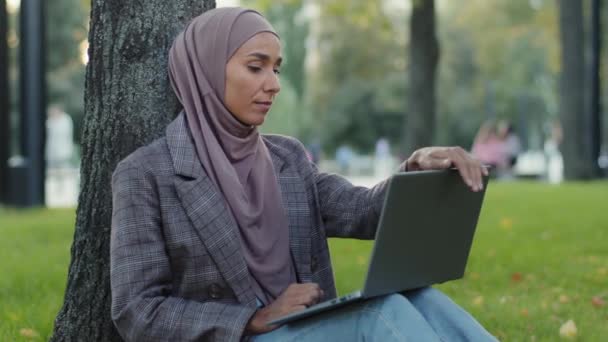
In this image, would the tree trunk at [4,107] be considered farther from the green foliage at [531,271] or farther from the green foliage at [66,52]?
the green foliage at [66,52]

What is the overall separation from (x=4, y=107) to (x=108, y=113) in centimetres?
1054

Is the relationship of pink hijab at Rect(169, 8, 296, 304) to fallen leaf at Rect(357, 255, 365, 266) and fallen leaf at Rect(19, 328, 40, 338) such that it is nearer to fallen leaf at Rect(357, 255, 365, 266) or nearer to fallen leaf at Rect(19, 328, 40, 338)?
fallen leaf at Rect(19, 328, 40, 338)

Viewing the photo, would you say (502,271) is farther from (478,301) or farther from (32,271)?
(32,271)

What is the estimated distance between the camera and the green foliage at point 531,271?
4.82 metres

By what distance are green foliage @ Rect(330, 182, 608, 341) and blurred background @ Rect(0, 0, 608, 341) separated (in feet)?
0.05

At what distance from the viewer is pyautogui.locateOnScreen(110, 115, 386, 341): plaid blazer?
2.80m

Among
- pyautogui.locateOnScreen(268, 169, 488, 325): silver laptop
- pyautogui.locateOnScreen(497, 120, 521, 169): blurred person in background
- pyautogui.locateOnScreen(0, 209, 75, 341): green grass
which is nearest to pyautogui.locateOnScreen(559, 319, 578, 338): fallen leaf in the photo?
pyautogui.locateOnScreen(268, 169, 488, 325): silver laptop

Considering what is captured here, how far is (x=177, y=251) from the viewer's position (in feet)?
9.62

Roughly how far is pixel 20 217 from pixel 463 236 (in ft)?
27.5

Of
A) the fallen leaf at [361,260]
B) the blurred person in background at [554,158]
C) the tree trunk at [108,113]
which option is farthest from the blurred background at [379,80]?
the tree trunk at [108,113]

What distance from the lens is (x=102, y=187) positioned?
374 cm

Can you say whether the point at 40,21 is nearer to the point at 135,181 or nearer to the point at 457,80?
the point at 135,181

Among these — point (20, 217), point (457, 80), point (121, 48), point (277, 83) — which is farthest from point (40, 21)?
point (457, 80)

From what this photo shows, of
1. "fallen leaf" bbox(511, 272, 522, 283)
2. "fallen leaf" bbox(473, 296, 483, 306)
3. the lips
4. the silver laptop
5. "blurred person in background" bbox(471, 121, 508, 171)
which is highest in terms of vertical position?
the lips
